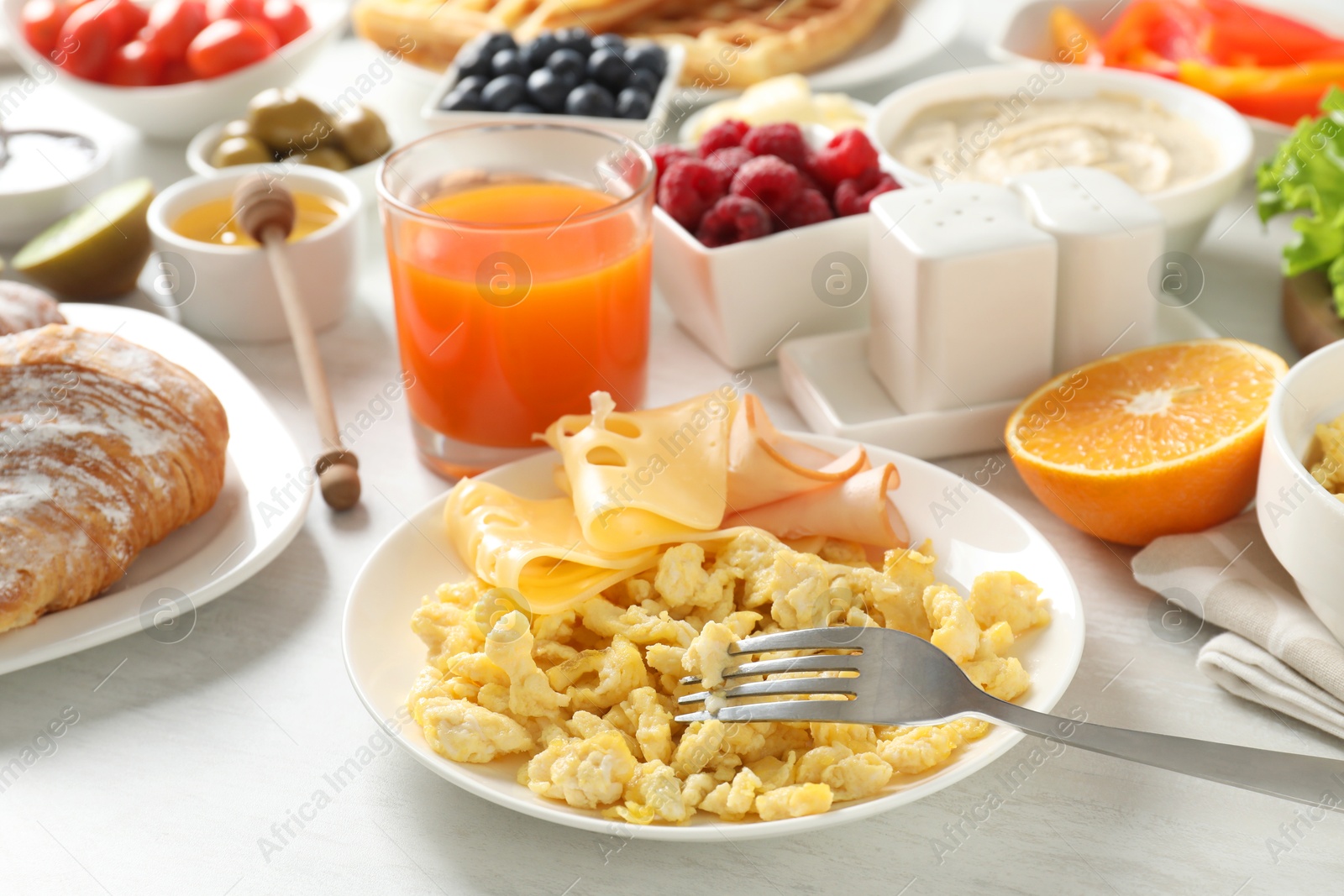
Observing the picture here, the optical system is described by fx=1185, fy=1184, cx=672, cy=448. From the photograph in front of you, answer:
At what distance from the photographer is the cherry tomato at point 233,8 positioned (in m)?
2.31

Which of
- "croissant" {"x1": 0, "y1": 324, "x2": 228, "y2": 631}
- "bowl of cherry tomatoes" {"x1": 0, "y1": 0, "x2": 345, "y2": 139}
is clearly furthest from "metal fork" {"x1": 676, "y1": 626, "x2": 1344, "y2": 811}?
"bowl of cherry tomatoes" {"x1": 0, "y1": 0, "x2": 345, "y2": 139}

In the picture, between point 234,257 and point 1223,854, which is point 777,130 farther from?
point 1223,854

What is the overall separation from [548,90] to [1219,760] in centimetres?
155

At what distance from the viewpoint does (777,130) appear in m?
1.65

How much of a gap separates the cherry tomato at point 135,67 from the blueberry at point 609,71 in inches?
33.1

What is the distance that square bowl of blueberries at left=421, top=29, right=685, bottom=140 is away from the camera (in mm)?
2000

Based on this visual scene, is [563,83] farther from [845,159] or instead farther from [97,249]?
[97,249]

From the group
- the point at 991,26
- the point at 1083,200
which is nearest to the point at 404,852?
the point at 1083,200

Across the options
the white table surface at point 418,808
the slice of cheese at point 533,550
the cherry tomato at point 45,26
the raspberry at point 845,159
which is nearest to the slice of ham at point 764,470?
the slice of cheese at point 533,550

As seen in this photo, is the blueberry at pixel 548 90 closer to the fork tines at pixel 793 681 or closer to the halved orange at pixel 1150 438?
the halved orange at pixel 1150 438

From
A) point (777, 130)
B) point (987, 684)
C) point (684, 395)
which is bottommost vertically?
point (684, 395)

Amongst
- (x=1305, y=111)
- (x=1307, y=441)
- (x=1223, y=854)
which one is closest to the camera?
(x=1223, y=854)

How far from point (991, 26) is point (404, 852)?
2562 mm

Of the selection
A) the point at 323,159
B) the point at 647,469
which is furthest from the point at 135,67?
the point at 647,469
